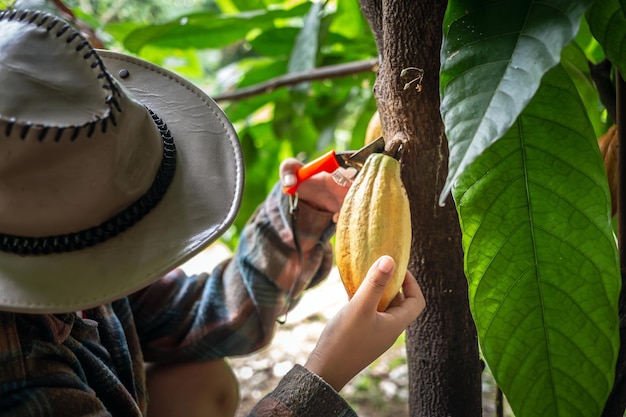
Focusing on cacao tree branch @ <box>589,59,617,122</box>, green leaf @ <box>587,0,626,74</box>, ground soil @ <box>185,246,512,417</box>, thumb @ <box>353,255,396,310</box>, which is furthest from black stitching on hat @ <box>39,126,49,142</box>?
ground soil @ <box>185,246,512,417</box>

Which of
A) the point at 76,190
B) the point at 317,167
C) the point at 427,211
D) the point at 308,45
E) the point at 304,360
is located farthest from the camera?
the point at 304,360

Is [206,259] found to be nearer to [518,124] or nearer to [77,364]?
[77,364]

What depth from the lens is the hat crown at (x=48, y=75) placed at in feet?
2.14

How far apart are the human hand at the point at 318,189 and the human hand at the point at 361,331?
0.29m

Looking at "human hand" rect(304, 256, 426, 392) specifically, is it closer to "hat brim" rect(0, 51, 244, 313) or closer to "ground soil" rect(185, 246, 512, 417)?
"hat brim" rect(0, 51, 244, 313)

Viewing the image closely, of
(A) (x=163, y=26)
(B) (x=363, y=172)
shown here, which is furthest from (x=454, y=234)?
(A) (x=163, y=26)

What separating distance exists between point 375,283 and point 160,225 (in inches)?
10.0

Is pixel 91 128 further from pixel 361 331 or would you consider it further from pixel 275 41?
pixel 275 41

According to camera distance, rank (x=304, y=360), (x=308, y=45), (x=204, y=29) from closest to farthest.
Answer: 1. (x=308, y=45)
2. (x=204, y=29)
3. (x=304, y=360)

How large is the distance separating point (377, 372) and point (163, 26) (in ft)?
4.18

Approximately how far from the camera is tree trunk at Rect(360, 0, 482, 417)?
2.44ft

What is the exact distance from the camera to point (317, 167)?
3.01 ft

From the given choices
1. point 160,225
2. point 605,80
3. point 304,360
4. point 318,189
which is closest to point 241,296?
point 318,189

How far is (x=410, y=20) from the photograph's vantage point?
732 millimetres
